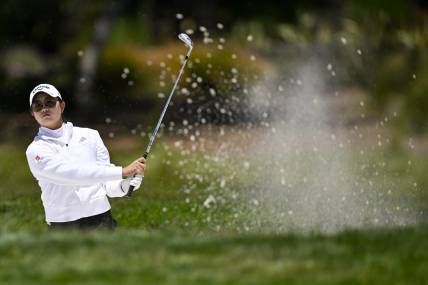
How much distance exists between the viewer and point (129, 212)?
35.3 feet

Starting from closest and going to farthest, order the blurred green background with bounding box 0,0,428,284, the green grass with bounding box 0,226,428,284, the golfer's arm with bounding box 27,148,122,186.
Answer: the green grass with bounding box 0,226,428,284
the blurred green background with bounding box 0,0,428,284
the golfer's arm with bounding box 27,148,122,186

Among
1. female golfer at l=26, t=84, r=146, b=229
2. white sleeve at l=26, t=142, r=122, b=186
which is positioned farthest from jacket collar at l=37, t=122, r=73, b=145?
white sleeve at l=26, t=142, r=122, b=186

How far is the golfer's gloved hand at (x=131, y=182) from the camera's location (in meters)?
7.47

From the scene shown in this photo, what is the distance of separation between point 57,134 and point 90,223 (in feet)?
2.03

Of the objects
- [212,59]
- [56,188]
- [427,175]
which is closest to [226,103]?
[212,59]

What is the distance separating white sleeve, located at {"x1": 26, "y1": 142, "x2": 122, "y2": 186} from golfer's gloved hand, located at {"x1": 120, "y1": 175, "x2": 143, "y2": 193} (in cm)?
17

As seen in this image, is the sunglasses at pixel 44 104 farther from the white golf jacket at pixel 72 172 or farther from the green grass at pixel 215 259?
the green grass at pixel 215 259

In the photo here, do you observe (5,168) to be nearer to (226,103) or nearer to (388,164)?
(226,103)

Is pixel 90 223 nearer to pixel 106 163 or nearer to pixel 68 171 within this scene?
pixel 106 163

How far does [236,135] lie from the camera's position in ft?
57.6

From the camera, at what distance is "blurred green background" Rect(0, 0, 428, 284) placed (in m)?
6.26

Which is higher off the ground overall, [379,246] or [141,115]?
[379,246]

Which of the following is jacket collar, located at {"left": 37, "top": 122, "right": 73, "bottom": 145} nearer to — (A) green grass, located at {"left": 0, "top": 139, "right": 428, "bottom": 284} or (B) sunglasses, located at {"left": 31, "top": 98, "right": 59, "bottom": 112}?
(B) sunglasses, located at {"left": 31, "top": 98, "right": 59, "bottom": 112}

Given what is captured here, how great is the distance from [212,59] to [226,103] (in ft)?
8.09
